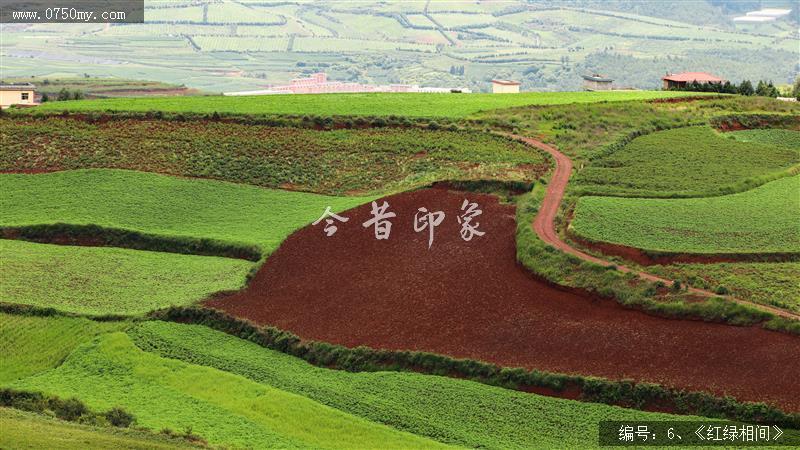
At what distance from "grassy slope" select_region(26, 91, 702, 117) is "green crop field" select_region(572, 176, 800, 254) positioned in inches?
811

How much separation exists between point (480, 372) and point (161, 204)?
23.7 metres

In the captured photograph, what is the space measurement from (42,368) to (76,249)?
1295 centimetres

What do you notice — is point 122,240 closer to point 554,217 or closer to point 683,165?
point 554,217

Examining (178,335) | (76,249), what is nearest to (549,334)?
(178,335)

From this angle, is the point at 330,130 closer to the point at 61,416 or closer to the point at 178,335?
the point at 178,335

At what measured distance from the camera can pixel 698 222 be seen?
2024 inches

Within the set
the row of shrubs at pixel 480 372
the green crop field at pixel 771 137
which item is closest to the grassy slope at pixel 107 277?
the row of shrubs at pixel 480 372

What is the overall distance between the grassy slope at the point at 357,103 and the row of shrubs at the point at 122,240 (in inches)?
647

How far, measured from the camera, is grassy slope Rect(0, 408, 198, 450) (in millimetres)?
35562

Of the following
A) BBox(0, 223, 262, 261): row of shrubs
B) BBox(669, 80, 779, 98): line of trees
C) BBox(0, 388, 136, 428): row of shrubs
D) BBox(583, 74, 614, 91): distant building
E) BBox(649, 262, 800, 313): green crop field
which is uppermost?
BBox(583, 74, 614, 91): distant building

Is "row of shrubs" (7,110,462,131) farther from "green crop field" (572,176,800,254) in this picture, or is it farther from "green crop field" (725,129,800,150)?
"green crop field" (572,176,800,254)

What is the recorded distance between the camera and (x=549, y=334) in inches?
1736

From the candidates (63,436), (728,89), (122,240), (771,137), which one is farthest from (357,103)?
(63,436)
